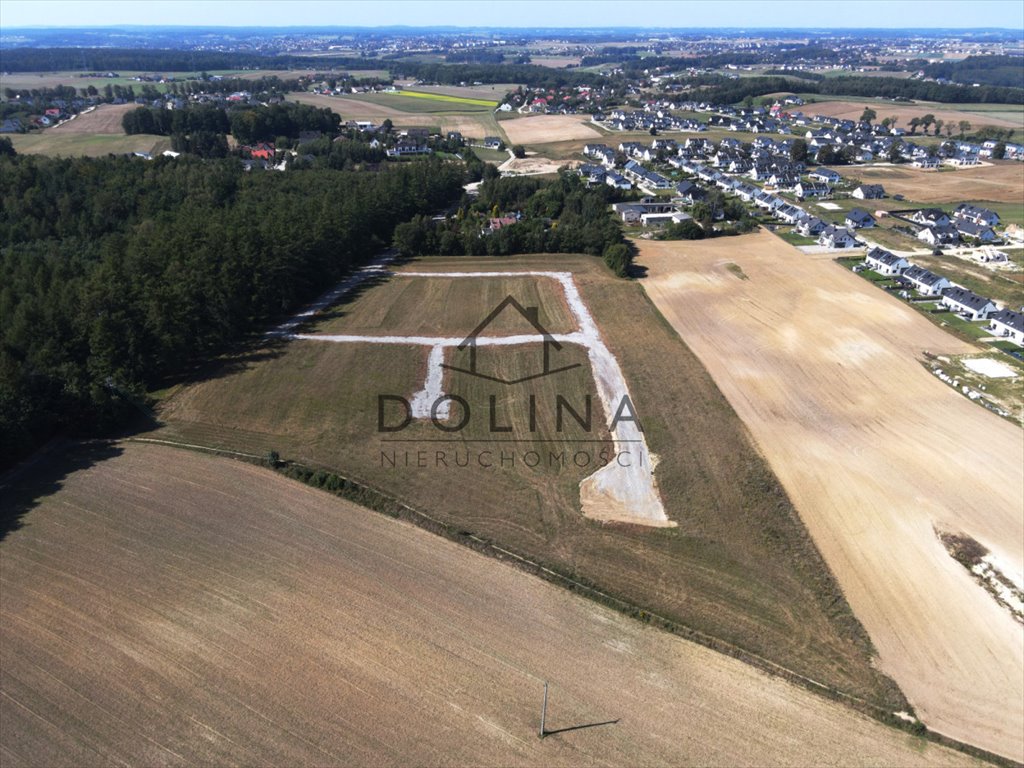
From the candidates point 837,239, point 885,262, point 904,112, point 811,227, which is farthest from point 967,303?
point 904,112

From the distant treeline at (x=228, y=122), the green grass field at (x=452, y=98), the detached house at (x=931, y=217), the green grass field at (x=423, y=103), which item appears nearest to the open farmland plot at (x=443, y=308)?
the detached house at (x=931, y=217)

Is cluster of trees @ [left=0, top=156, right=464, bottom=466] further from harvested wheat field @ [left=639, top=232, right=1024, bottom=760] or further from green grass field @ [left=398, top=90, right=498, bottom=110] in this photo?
green grass field @ [left=398, top=90, right=498, bottom=110]

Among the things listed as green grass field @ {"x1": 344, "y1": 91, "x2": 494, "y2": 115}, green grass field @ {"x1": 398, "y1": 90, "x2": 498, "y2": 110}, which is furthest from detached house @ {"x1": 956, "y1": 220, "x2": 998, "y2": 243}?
green grass field @ {"x1": 398, "y1": 90, "x2": 498, "y2": 110}

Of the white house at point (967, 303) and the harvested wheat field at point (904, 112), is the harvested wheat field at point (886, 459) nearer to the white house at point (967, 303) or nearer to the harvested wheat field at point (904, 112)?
the white house at point (967, 303)

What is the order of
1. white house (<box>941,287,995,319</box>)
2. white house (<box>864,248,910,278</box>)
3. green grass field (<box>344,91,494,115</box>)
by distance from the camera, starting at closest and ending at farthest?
white house (<box>941,287,995,319</box>) < white house (<box>864,248,910,278</box>) < green grass field (<box>344,91,494,115</box>)

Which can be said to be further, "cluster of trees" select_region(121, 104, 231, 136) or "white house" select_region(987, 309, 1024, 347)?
"cluster of trees" select_region(121, 104, 231, 136)

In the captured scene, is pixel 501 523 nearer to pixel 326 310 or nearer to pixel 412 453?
pixel 412 453
